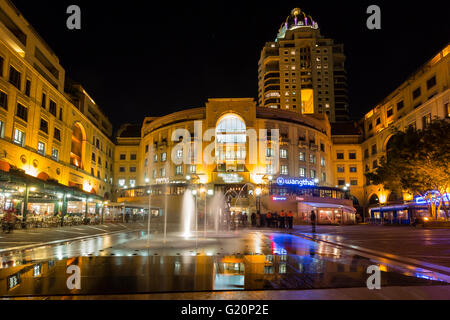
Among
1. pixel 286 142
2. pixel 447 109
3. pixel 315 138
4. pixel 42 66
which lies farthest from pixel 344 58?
pixel 42 66

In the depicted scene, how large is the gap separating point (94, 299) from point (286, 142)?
2310 inches

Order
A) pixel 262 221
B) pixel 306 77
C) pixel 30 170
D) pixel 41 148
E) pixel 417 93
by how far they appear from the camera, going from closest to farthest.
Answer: pixel 262 221, pixel 30 170, pixel 41 148, pixel 417 93, pixel 306 77

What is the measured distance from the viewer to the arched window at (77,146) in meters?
50.9

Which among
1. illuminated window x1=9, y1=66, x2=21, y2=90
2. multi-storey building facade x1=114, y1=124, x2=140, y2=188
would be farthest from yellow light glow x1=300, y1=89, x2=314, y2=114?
illuminated window x1=9, y1=66, x2=21, y2=90

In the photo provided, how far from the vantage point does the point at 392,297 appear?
5023mm

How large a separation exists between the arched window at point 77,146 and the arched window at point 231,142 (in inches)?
957

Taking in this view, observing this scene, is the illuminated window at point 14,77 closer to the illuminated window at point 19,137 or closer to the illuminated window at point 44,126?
the illuminated window at point 19,137

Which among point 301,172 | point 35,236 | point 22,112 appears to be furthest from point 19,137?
point 301,172

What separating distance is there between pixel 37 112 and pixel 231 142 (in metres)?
33.1

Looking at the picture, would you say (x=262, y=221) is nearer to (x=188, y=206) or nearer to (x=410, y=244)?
(x=410, y=244)

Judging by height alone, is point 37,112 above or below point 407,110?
below

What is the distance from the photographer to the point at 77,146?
53062mm

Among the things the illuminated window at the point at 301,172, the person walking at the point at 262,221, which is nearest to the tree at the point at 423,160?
Result: the person walking at the point at 262,221
